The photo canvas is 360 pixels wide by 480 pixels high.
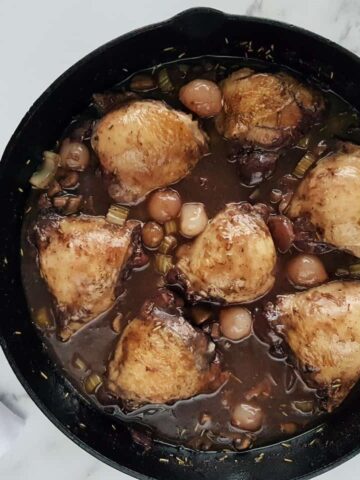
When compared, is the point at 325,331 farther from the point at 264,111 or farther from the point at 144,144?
the point at 144,144

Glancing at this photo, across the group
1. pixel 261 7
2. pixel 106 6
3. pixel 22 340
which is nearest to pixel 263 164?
pixel 261 7

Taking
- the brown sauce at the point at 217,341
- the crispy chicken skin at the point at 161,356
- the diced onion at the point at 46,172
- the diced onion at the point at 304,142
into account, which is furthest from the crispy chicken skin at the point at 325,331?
the diced onion at the point at 46,172

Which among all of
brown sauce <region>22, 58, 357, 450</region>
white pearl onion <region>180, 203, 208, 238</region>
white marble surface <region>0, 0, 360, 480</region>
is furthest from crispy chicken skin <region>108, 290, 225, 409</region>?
white marble surface <region>0, 0, 360, 480</region>

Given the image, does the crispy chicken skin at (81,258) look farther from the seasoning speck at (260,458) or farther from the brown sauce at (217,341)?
the seasoning speck at (260,458)

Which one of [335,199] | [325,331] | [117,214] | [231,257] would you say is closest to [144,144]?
[117,214]

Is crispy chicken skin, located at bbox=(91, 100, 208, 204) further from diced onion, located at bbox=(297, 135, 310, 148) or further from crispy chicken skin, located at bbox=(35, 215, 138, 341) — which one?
diced onion, located at bbox=(297, 135, 310, 148)

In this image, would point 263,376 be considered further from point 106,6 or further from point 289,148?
point 106,6
